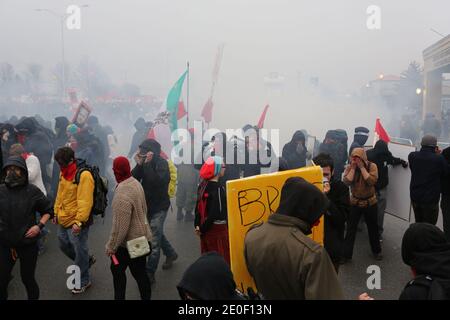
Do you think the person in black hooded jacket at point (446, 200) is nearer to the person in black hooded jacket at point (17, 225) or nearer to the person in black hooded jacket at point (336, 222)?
the person in black hooded jacket at point (336, 222)

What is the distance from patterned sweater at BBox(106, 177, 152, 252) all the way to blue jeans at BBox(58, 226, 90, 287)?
0.73 meters

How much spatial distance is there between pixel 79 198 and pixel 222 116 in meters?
12.7

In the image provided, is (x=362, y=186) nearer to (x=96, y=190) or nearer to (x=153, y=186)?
(x=153, y=186)

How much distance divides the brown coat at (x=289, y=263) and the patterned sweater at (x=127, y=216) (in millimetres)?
1515

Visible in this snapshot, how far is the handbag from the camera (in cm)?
323

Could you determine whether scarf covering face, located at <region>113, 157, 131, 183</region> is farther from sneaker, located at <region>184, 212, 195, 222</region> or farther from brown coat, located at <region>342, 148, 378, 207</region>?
sneaker, located at <region>184, 212, 195, 222</region>

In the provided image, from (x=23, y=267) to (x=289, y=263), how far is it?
98.5 inches

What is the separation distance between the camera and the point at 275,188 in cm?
260

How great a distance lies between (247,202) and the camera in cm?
257

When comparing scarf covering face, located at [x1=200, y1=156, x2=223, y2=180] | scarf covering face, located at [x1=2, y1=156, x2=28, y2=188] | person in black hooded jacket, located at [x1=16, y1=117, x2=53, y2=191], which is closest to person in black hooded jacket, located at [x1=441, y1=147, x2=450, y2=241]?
scarf covering face, located at [x1=200, y1=156, x2=223, y2=180]

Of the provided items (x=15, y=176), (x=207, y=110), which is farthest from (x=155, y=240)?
(x=207, y=110)
